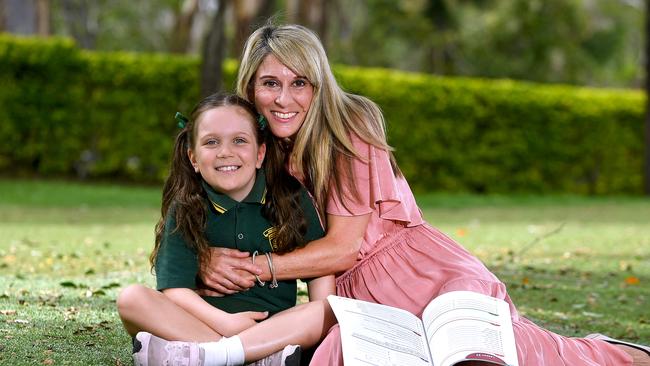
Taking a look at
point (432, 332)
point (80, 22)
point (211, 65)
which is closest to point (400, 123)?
point (211, 65)

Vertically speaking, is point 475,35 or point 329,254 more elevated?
point 475,35

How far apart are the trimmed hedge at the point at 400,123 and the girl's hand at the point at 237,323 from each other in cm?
1149

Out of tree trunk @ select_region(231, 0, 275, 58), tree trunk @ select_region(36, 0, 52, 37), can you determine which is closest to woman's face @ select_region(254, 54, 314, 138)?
tree trunk @ select_region(231, 0, 275, 58)

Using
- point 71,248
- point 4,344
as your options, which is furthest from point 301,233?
point 71,248

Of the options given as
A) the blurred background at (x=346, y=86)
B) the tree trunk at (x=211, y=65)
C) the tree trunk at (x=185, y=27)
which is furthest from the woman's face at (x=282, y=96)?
the tree trunk at (x=185, y=27)

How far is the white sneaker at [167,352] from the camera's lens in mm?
3812

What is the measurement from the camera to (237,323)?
4098 millimetres

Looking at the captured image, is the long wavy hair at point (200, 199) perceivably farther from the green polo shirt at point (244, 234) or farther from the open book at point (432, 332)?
the open book at point (432, 332)

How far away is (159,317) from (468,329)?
3.97ft

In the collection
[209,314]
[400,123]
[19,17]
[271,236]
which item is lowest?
[400,123]

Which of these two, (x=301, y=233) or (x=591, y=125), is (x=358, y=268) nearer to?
(x=301, y=233)

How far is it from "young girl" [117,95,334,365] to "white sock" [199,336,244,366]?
0.14 feet

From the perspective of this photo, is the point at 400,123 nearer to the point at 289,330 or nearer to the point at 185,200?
the point at 185,200

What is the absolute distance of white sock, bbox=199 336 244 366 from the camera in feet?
12.6
